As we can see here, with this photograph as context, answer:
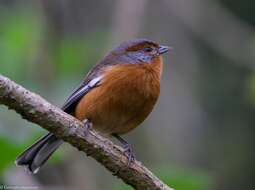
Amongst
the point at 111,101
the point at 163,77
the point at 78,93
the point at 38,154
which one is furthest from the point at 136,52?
the point at 163,77

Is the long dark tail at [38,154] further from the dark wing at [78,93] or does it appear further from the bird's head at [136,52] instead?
the bird's head at [136,52]

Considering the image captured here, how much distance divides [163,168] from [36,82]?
159 cm

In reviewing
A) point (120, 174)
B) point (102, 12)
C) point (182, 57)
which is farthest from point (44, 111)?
point (102, 12)

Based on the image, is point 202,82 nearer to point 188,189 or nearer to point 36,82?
point 36,82

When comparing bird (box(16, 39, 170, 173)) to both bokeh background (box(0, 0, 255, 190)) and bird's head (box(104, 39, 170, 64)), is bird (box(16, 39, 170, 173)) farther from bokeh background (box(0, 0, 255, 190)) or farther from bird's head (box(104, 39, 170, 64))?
bokeh background (box(0, 0, 255, 190))

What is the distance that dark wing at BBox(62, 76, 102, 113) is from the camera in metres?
5.37

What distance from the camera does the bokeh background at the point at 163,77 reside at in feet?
18.9

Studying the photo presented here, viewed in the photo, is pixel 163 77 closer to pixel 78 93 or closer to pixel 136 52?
pixel 136 52

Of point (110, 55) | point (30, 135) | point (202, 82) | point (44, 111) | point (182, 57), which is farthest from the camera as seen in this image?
point (202, 82)

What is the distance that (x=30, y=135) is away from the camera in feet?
15.9

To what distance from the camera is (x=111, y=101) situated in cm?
512

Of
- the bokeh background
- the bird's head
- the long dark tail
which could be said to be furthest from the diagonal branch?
the bird's head

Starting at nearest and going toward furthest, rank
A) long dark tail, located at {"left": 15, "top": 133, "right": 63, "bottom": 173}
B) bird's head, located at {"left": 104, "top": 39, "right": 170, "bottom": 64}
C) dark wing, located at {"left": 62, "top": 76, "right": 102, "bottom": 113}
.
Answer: long dark tail, located at {"left": 15, "top": 133, "right": 63, "bottom": 173}
dark wing, located at {"left": 62, "top": 76, "right": 102, "bottom": 113}
bird's head, located at {"left": 104, "top": 39, "right": 170, "bottom": 64}

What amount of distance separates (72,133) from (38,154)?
45.6 inches
